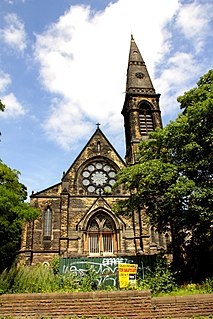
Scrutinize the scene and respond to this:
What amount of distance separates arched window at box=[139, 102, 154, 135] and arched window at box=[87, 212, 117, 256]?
10149 mm

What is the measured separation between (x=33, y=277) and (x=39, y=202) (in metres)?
12.3

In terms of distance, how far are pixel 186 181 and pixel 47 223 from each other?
532 inches

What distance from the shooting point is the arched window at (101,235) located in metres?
22.8

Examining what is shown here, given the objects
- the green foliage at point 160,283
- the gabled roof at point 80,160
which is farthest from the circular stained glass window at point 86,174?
the green foliage at point 160,283

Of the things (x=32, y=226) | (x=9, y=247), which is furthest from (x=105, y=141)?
(x=9, y=247)

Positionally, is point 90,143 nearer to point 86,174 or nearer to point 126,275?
point 86,174

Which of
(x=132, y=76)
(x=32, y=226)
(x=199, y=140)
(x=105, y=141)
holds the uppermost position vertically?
(x=132, y=76)

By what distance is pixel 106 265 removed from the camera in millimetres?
17141

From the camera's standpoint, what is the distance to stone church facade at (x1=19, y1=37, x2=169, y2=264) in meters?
22.1

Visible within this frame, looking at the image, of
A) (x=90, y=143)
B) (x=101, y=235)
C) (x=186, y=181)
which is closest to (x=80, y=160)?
(x=90, y=143)

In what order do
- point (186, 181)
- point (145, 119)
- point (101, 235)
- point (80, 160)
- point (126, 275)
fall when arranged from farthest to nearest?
point (145, 119)
point (80, 160)
point (101, 235)
point (186, 181)
point (126, 275)

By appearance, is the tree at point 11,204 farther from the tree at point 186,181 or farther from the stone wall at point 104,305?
the tree at point 186,181

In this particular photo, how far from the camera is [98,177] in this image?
26094 mm

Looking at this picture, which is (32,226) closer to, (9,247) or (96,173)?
(9,247)
